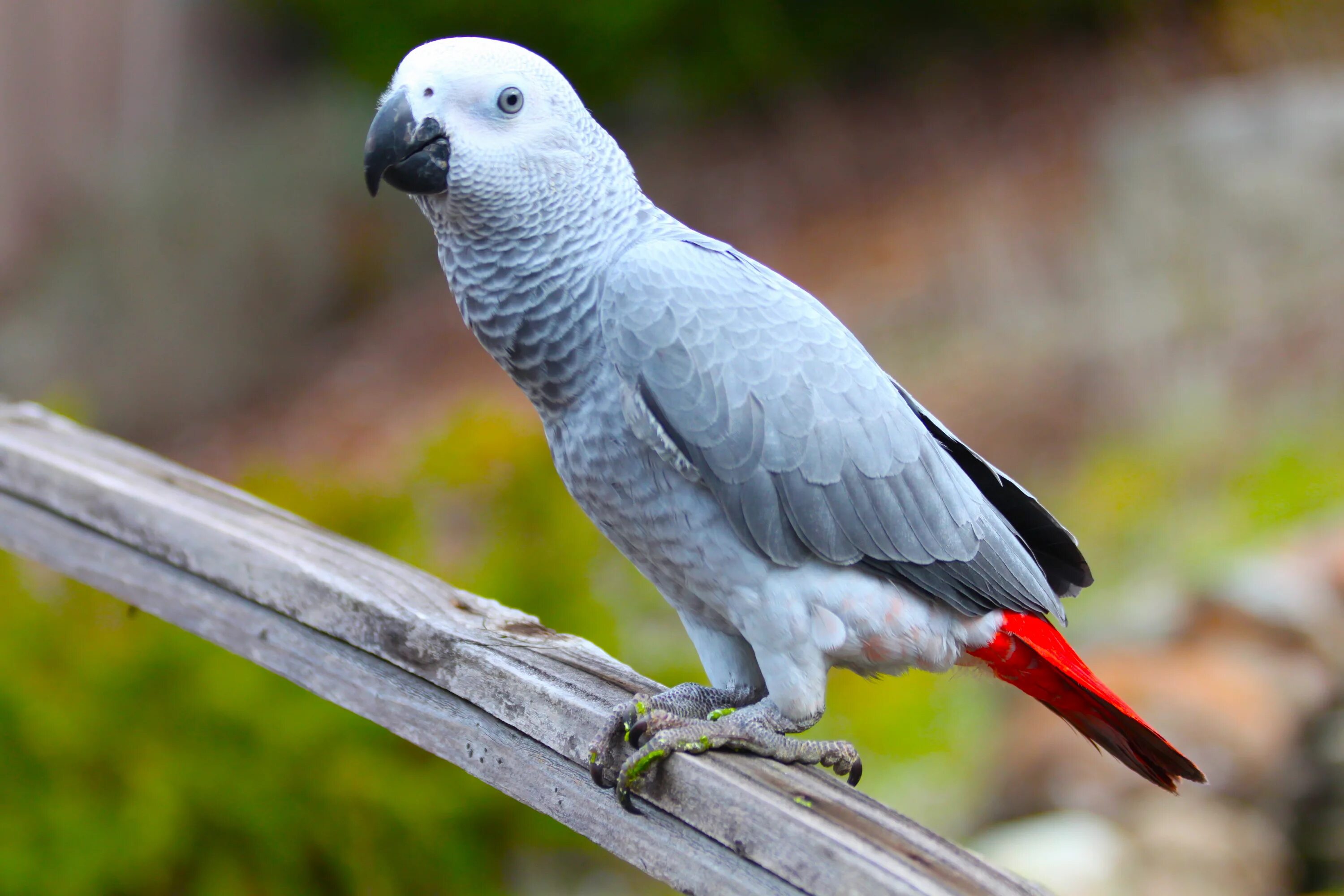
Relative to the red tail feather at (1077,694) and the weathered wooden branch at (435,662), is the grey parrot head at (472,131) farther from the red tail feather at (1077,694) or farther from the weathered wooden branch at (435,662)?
the red tail feather at (1077,694)

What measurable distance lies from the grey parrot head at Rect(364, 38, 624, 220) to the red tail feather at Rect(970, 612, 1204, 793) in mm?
602

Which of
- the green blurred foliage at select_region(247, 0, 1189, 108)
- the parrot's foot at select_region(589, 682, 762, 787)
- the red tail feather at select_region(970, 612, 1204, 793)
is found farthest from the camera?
the green blurred foliage at select_region(247, 0, 1189, 108)

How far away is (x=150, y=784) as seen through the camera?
1.60 metres

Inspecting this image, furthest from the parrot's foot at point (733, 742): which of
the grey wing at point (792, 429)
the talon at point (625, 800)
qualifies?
the grey wing at point (792, 429)

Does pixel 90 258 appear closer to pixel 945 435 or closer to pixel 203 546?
pixel 203 546

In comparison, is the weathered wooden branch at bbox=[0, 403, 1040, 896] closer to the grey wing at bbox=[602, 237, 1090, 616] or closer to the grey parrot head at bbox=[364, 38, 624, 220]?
the grey wing at bbox=[602, 237, 1090, 616]

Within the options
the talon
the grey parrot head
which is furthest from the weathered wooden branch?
the grey parrot head

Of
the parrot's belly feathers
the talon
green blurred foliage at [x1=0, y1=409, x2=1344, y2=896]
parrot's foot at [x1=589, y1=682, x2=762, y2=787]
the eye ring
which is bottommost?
Result: green blurred foliage at [x1=0, y1=409, x2=1344, y2=896]

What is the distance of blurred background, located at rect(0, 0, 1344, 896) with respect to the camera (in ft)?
5.54

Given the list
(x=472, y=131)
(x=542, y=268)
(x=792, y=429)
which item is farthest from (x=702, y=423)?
(x=472, y=131)

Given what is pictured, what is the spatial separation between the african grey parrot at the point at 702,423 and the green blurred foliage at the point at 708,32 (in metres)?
3.39

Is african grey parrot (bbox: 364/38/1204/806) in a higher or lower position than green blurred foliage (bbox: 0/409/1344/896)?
higher

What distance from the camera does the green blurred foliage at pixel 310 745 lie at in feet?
5.34

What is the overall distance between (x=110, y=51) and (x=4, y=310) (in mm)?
1168
